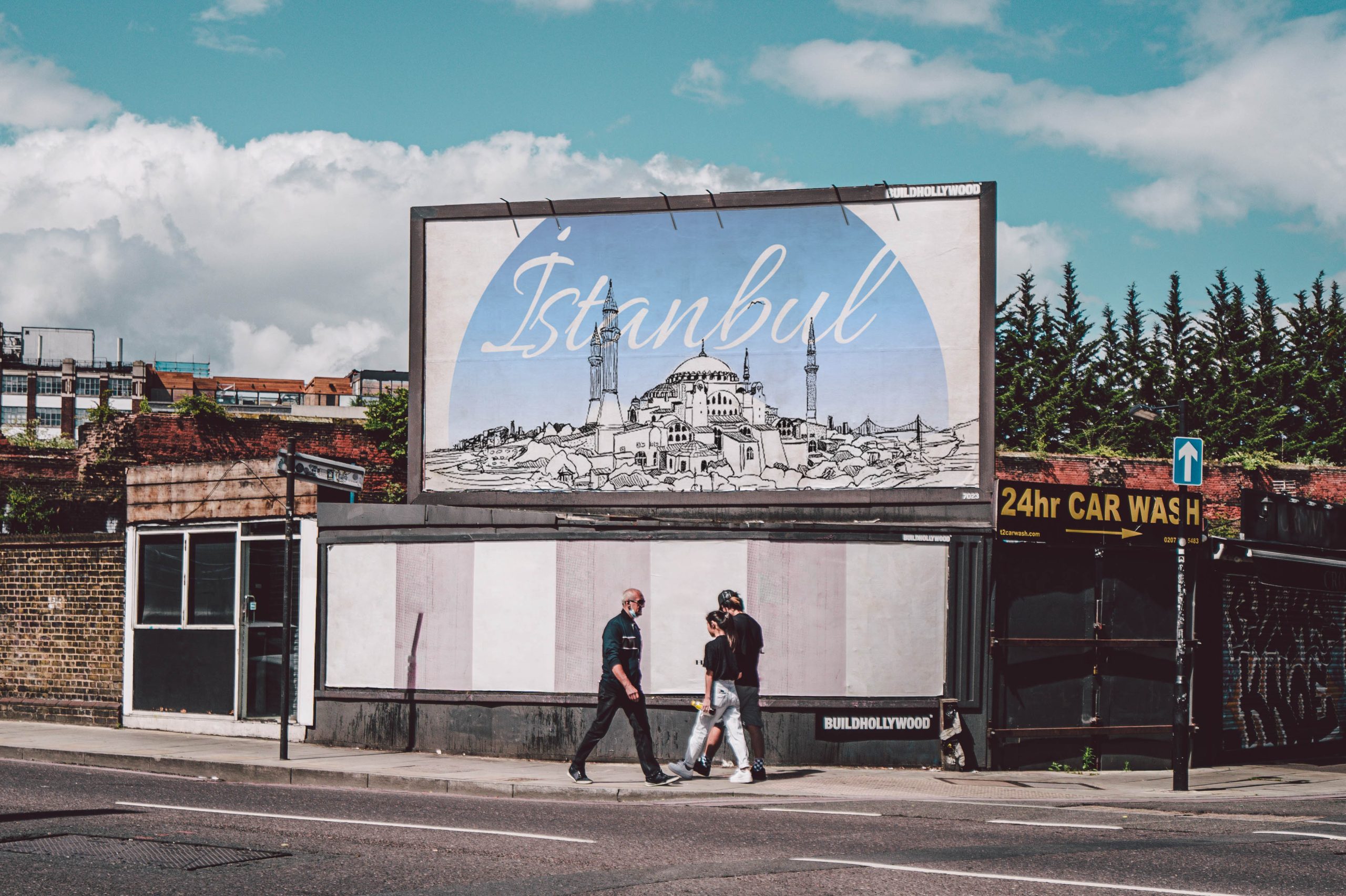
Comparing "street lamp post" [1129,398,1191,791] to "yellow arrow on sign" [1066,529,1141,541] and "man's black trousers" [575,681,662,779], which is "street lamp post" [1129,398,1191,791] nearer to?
"yellow arrow on sign" [1066,529,1141,541]

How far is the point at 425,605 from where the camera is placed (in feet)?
54.5

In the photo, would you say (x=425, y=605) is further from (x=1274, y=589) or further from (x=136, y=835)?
(x=1274, y=589)

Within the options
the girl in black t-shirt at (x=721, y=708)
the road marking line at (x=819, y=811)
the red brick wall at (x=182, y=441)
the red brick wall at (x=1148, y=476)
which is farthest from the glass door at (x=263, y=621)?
the red brick wall at (x=1148, y=476)

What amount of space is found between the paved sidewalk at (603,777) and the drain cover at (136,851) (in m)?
→ 4.48

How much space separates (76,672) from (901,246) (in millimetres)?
13489

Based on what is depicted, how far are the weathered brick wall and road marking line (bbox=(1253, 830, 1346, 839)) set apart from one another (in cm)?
1534

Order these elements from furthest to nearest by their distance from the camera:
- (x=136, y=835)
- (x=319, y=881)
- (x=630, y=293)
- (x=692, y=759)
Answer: (x=630, y=293) < (x=692, y=759) < (x=136, y=835) < (x=319, y=881)

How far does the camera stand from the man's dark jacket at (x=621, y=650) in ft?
42.6

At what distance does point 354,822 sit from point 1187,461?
9.70 m

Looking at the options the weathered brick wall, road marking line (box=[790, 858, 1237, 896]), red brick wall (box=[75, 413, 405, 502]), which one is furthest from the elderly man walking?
red brick wall (box=[75, 413, 405, 502])

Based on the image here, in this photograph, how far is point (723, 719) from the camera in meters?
13.5

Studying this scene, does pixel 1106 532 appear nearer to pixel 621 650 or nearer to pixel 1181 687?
pixel 1181 687

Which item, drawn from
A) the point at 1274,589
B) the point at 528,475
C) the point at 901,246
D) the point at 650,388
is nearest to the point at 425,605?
the point at 528,475

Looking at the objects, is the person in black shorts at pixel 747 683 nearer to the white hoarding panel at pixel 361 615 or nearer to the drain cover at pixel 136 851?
the white hoarding panel at pixel 361 615
